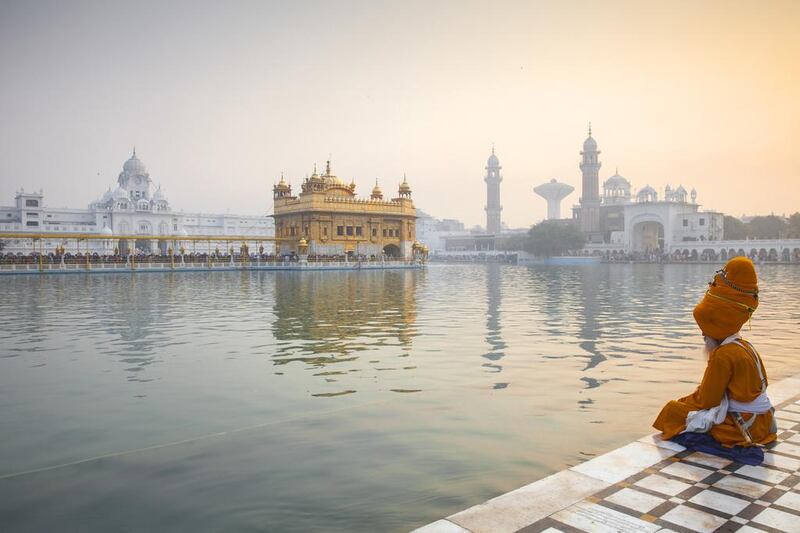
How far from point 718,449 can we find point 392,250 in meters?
54.9

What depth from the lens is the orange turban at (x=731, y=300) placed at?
4602 mm

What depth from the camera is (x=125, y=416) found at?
6.04 meters

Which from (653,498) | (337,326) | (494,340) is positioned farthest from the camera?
(337,326)

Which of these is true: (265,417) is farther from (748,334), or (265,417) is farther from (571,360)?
(748,334)

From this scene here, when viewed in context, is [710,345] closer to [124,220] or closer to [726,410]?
[726,410]

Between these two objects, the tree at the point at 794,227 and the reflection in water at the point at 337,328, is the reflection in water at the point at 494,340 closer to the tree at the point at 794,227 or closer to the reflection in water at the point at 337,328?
the reflection in water at the point at 337,328

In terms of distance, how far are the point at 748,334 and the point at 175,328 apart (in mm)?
11304

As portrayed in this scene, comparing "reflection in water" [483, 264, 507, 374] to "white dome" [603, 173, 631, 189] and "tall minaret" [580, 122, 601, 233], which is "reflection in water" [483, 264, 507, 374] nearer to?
"tall minaret" [580, 122, 601, 233]

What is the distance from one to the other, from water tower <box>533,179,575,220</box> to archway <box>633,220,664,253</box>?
79.3 metres

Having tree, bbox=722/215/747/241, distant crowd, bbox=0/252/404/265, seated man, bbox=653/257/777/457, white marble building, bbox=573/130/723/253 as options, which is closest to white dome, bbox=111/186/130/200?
distant crowd, bbox=0/252/404/265

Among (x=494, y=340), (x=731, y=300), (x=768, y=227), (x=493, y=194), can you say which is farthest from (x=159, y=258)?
(x=493, y=194)

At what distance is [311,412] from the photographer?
242 inches

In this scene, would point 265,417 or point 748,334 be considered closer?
point 265,417

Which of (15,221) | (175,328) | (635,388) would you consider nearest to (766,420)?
(635,388)
